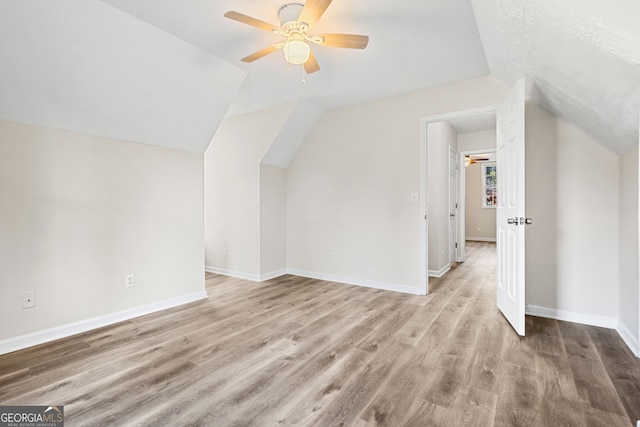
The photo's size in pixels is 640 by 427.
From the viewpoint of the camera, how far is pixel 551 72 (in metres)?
2.03

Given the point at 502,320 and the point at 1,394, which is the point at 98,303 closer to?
the point at 1,394

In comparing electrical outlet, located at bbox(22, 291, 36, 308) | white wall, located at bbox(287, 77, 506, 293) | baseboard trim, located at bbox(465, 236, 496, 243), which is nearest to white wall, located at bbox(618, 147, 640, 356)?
white wall, located at bbox(287, 77, 506, 293)

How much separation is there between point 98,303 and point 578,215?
435 centimetres

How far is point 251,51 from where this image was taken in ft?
8.65

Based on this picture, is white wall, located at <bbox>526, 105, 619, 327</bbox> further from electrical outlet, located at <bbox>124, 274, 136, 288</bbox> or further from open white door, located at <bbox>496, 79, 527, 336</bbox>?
electrical outlet, located at <bbox>124, 274, 136, 288</bbox>

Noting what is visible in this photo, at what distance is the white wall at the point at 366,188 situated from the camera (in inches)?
140

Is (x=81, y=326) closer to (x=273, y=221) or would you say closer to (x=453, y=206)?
(x=273, y=221)

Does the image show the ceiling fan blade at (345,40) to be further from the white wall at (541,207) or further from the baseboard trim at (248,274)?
the baseboard trim at (248,274)

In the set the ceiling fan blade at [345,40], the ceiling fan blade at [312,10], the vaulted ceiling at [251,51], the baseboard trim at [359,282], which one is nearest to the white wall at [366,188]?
the baseboard trim at [359,282]

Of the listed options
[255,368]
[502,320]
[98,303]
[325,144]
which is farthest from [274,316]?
[325,144]

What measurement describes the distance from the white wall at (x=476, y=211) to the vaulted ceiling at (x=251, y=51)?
6532 millimetres

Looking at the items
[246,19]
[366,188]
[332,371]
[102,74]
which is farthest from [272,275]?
[246,19]

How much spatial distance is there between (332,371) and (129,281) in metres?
2.16

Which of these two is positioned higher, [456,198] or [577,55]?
[577,55]
